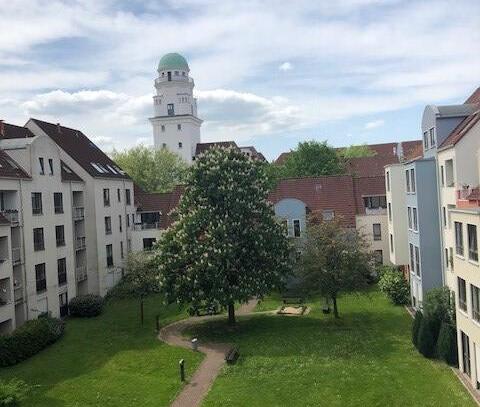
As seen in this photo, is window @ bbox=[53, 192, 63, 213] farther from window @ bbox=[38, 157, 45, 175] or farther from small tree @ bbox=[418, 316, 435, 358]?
small tree @ bbox=[418, 316, 435, 358]

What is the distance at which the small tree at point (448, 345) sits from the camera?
29062 mm

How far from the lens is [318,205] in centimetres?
5594

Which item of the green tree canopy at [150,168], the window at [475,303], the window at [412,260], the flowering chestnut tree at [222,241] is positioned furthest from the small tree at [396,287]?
the green tree canopy at [150,168]

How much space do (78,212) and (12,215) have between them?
1057 centimetres

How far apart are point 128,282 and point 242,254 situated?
48.0 feet

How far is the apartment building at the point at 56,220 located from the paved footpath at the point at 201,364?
31.4 ft

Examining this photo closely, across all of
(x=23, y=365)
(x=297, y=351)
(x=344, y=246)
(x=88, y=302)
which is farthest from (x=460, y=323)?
(x=88, y=302)

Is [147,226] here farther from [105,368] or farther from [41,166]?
[105,368]

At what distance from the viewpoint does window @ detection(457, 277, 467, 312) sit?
2676 cm

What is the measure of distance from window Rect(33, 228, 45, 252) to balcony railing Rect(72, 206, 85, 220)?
257 inches

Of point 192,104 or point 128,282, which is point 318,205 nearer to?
point 128,282

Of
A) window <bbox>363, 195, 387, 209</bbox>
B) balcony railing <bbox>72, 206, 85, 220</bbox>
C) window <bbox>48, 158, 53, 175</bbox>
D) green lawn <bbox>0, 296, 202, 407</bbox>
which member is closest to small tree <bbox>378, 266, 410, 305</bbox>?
window <bbox>363, 195, 387, 209</bbox>

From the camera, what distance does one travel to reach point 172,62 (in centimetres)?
10288

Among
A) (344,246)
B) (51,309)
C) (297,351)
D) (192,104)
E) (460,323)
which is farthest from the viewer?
(192,104)
